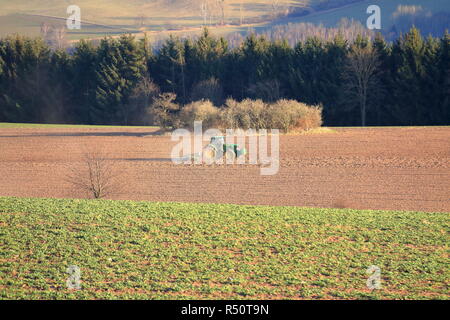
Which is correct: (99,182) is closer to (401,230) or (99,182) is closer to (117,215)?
(117,215)

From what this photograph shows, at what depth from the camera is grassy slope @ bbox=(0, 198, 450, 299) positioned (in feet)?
28.7

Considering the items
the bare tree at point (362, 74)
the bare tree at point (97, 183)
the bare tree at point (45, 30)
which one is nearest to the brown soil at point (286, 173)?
the bare tree at point (97, 183)

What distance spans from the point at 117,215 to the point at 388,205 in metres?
7.53

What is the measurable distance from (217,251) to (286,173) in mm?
11751

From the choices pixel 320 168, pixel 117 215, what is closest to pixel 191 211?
pixel 117 215

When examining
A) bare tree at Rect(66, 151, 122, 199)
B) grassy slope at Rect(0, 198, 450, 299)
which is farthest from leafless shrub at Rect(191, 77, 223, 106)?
grassy slope at Rect(0, 198, 450, 299)

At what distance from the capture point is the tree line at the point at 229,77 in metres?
48.4

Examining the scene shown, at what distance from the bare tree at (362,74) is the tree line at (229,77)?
3.5 inches

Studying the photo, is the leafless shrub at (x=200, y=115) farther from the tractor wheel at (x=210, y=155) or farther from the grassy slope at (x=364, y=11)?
the grassy slope at (x=364, y=11)

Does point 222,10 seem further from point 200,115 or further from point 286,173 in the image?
point 286,173

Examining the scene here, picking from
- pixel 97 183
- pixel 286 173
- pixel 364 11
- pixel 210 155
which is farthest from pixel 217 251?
pixel 364 11

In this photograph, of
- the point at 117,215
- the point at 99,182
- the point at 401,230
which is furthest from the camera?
the point at 99,182
